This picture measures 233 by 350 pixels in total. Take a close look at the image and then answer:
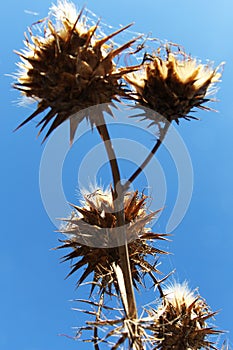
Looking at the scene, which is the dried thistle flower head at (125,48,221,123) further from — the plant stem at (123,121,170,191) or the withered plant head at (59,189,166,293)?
the withered plant head at (59,189,166,293)

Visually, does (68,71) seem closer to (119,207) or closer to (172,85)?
(172,85)

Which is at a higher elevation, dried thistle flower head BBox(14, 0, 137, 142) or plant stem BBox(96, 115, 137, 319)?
dried thistle flower head BBox(14, 0, 137, 142)

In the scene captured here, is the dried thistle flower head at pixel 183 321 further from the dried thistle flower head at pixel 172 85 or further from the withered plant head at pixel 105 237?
the dried thistle flower head at pixel 172 85

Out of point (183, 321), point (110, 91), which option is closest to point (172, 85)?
point (110, 91)

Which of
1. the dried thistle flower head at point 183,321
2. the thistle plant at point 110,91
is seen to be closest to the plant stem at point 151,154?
the thistle plant at point 110,91

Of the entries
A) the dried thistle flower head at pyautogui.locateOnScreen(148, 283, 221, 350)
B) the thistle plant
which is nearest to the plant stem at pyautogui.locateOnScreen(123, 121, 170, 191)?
the thistle plant

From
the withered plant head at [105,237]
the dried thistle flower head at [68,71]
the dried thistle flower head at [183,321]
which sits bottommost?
the dried thistle flower head at [183,321]
